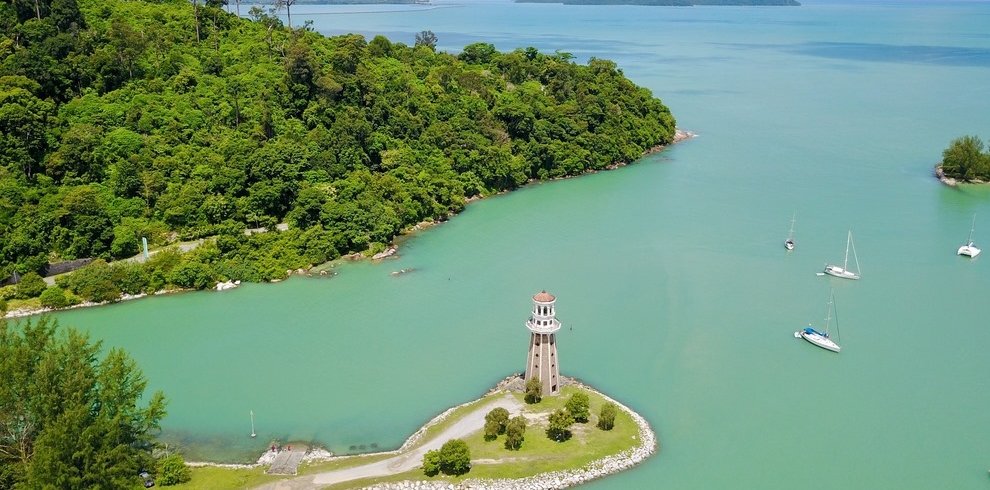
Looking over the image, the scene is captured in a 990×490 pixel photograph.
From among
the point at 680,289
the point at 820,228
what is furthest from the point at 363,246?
the point at 820,228

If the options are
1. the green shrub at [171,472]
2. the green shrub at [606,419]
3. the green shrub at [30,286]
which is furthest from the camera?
the green shrub at [30,286]

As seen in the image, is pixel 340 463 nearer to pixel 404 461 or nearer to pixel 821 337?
pixel 404 461

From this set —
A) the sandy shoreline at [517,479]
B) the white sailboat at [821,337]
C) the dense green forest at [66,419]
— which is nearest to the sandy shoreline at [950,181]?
the white sailboat at [821,337]

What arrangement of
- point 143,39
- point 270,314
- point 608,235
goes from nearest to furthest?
1. point 270,314
2. point 608,235
3. point 143,39

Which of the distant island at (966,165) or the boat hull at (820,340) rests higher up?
the distant island at (966,165)

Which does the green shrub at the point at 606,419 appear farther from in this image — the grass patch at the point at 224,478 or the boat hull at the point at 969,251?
the boat hull at the point at 969,251

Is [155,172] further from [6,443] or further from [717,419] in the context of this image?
[717,419]

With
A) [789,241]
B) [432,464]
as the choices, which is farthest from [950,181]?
[432,464]
